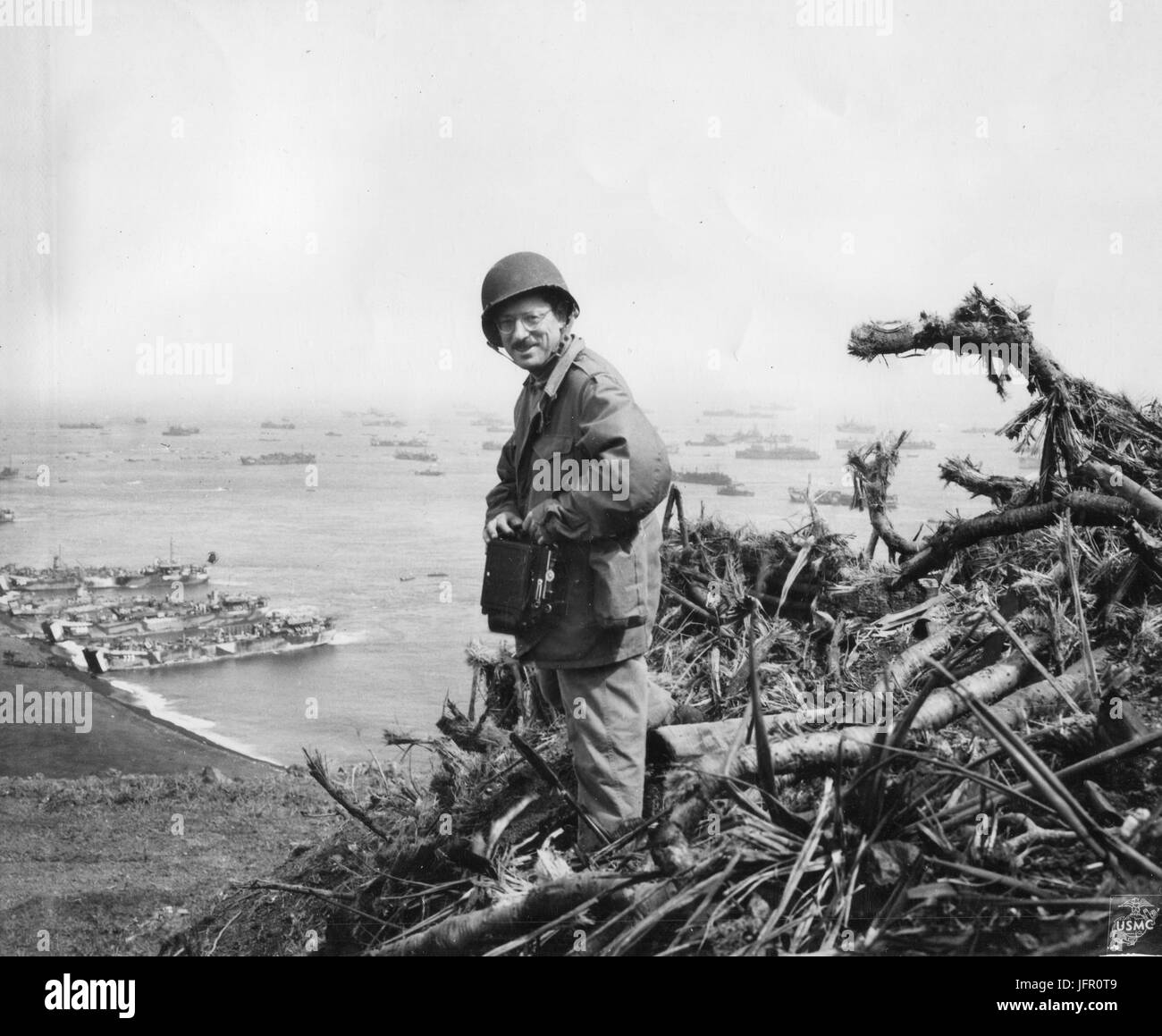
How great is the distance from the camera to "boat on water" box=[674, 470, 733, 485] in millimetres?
6512

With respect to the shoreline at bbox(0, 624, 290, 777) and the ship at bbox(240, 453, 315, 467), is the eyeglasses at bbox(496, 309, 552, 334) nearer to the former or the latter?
the ship at bbox(240, 453, 315, 467)

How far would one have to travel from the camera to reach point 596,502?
9.81 ft

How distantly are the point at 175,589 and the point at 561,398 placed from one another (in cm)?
340

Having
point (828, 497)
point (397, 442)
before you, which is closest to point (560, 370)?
point (397, 442)

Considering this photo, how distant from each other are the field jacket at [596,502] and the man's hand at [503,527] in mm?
84

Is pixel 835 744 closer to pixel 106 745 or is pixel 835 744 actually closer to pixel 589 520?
pixel 589 520

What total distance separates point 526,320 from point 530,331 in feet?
0.11

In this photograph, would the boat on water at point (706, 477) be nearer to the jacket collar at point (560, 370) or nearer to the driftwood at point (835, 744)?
the driftwood at point (835, 744)

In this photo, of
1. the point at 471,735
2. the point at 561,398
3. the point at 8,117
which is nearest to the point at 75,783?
the point at 471,735

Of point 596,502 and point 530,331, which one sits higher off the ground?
point 530,331

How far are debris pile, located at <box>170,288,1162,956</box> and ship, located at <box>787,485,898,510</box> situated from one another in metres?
0.16

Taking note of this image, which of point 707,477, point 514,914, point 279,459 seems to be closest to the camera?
point 514,914
